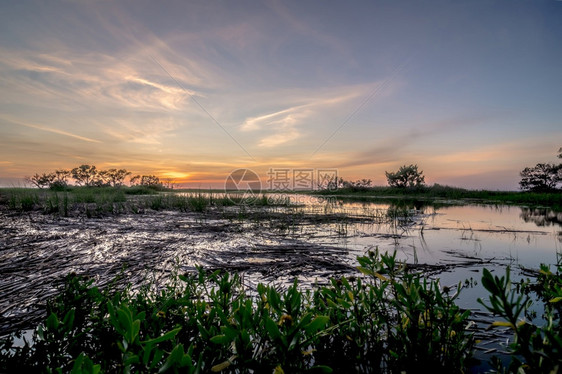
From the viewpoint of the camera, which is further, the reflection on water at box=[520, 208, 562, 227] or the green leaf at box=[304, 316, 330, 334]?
the reflection on water at box=[520, 208, 562, 227]

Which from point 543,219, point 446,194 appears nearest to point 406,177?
point 446,194

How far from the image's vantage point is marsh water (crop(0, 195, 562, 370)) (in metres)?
A: 2.87

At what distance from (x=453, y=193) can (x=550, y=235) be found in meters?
23.5

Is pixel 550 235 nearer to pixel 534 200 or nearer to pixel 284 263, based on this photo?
pixel 284 263

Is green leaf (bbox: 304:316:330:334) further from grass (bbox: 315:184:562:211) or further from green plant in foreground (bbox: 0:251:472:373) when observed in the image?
grass (bbox: 315:184:562:211)

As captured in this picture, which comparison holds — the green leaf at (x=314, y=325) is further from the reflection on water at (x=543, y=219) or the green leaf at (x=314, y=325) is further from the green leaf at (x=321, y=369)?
the reflection on water at (x=543, y=219)

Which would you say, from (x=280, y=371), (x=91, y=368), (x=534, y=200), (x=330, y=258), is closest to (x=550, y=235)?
(x=330, y=258)

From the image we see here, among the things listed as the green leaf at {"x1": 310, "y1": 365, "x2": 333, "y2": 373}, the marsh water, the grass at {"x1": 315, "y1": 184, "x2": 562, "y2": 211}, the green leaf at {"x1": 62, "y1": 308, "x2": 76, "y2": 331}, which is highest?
the grass at {"x1": 315, "y1": 184, "x2": 562, "y2": 211}

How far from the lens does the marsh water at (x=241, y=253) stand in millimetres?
2873

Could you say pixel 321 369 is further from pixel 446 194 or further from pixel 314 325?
pixel 446 194

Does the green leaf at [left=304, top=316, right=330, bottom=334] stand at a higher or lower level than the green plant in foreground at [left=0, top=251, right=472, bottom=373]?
higher

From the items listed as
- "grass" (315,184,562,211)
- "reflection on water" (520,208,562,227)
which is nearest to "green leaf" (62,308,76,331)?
"reflection on water" (520,208,562,227)

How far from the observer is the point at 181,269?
347cm

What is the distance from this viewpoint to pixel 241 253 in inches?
174
